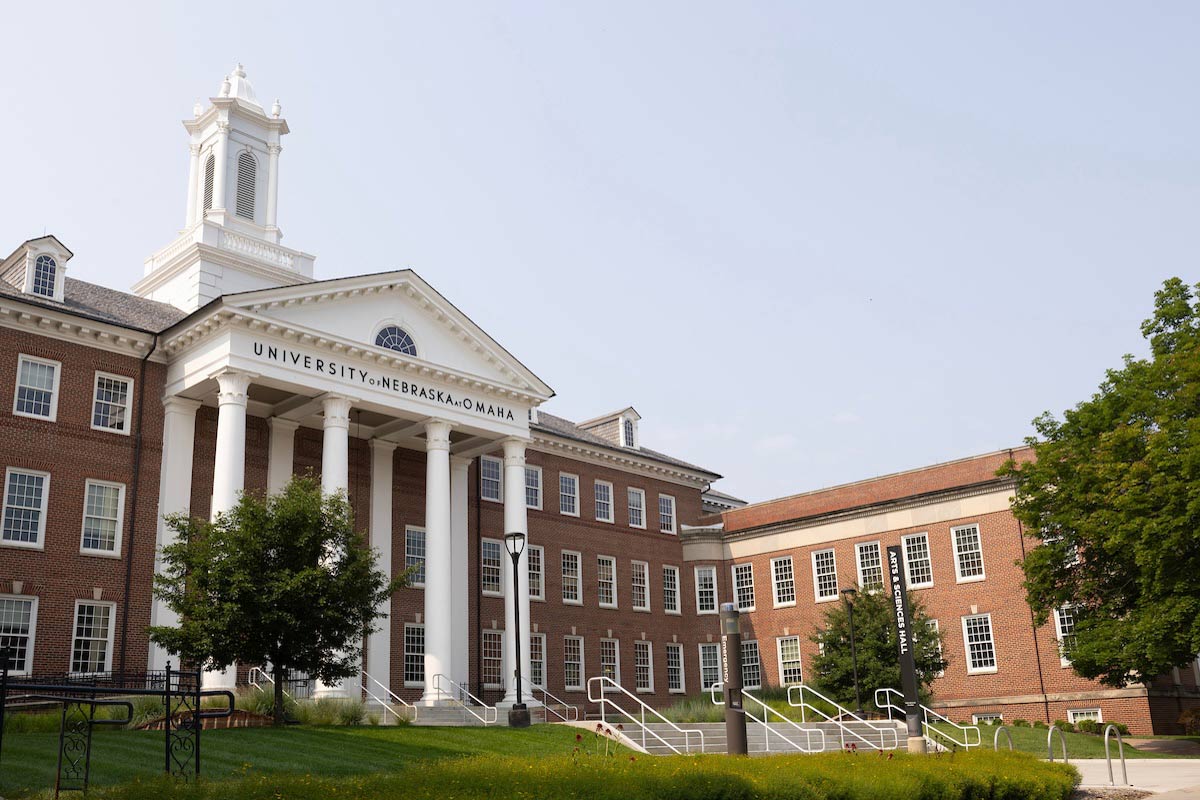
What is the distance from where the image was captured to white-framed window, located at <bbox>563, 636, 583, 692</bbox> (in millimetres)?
43906

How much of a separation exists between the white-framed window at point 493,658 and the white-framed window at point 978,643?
57.7ft

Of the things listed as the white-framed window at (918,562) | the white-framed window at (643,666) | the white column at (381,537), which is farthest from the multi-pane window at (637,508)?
the white column at (381,537)

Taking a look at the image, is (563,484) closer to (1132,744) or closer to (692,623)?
(692,623)

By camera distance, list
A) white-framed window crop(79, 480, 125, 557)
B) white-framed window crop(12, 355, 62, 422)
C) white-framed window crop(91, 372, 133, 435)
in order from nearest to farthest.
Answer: white-framed window crop(12, 355, 62, 422) → white-framed window crop(79, 480, 125, 557) → white-framed window crop(91, 372, 133, 435)

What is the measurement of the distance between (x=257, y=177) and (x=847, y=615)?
2998 centimetres

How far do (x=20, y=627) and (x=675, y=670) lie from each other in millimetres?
27391

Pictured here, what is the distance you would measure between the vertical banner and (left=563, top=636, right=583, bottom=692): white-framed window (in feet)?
57.4

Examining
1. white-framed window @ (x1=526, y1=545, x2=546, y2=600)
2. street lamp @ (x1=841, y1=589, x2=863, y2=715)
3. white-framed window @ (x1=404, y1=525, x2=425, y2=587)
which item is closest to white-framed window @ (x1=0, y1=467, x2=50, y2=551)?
white-framed window @ (x1=404, y1=525, x2=425, y2=587)

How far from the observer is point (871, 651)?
36750mm

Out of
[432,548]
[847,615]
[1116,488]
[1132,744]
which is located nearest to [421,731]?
[432,548]

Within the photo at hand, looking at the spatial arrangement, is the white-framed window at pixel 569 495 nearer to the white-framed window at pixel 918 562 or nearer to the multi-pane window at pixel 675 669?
the multi-pane window at pixel 675 669

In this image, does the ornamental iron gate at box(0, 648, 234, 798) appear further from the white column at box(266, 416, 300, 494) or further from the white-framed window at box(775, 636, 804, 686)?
the white-framed window at box(775, 636, 804, 686)

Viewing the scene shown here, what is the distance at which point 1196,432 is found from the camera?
2948cm

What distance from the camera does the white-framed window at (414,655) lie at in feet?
127
